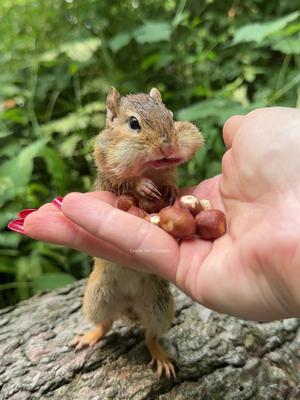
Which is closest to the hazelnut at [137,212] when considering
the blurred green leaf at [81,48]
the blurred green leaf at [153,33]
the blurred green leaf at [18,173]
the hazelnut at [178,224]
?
the hazelnut at [178,224]

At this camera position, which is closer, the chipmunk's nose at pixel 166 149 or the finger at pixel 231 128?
the chipmunk's nose at pixel 166 149

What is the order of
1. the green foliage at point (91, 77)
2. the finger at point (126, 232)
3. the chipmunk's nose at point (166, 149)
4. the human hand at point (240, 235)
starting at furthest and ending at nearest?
the green foliage at point (91, 77) → the chipmunk's nose at point (166, 149) → the finger at point (126, 232) → the human hand at point (240, 235)

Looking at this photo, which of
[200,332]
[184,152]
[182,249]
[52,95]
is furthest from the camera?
[52,95]

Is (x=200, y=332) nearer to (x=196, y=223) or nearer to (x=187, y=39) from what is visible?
(x=196, y=223)

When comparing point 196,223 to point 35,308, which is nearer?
point 196,223

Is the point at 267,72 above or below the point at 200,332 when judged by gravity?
above

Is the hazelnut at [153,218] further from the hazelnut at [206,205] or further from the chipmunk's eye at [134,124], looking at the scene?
the chipmunk's eye at [134,124]

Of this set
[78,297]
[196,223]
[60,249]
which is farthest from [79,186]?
[196,223]

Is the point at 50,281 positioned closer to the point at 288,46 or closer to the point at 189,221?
the point at 189,221

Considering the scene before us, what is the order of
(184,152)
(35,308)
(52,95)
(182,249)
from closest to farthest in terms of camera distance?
(182,249), (184,152), (35,308), (52,95)
